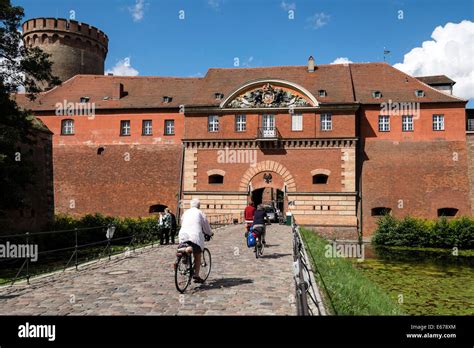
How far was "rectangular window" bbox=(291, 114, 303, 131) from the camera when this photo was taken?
1232 inches

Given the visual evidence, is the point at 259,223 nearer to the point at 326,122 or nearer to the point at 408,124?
the point at 326,122

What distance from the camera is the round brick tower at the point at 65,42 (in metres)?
40.9

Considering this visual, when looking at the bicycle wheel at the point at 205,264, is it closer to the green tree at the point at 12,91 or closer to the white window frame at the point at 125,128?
the green tree at the point at 12,91

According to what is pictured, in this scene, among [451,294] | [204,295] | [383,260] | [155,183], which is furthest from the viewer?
[155,183]

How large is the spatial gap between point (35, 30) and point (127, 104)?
1479 cm

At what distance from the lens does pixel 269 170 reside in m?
31.5

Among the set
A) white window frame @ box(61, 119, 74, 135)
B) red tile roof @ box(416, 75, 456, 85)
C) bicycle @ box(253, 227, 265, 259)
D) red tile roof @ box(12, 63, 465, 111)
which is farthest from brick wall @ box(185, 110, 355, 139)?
bicycle @ box(253, 227, 265, 259)

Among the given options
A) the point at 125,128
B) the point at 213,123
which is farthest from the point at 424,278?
the point at 125,128

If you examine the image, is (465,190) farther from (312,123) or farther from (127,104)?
(127,104)

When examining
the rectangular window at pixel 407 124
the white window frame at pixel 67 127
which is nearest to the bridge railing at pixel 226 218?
the rectangular window at pixel 407 124

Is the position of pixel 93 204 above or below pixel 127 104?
below

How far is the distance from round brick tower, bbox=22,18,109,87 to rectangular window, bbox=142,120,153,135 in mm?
11983

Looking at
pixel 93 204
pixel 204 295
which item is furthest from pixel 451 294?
pixel 93 204

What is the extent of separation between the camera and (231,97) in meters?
31.8
